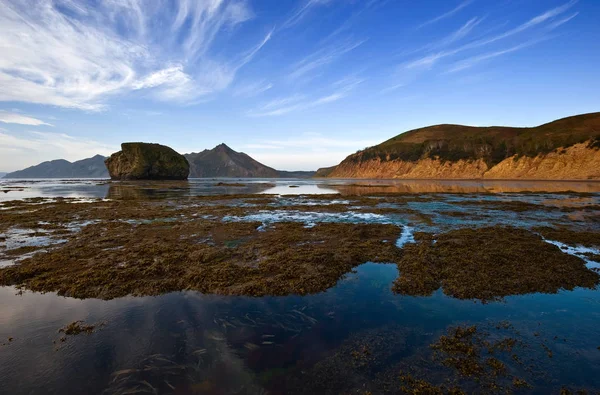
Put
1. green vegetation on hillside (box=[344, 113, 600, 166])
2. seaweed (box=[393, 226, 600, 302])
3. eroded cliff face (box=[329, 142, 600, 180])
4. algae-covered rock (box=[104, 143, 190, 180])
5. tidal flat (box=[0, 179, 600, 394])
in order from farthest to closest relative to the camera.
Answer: algae-covered rock (box=[104, 143, 190, 180]), green vegetation on hillside (box=[344, 113, 600, 166]), eroded cliff face (box=[329, 142, 600, 180]), seaweed (box=[393, 226, 600, 302]), tidal flat (box=[0, 179, 600, 394])

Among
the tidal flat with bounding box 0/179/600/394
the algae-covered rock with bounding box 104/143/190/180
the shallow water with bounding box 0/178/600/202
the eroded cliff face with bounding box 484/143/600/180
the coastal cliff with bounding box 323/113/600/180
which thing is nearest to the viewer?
the tidal flat with bounding box 0/179/600/394

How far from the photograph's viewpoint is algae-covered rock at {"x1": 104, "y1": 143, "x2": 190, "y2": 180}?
127m

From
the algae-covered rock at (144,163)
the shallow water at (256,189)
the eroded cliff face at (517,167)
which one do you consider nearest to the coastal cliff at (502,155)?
the eroded cliff face at (517,167)

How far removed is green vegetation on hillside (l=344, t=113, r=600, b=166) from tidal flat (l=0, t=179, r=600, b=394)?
118938mm

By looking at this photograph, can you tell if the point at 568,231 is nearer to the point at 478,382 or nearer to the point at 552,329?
the point at 552,329

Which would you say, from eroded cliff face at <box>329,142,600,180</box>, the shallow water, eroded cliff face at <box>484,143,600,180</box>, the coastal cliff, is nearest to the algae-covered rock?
the shallow water

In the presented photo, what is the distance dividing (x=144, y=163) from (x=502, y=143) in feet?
560

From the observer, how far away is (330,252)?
45.3 feet

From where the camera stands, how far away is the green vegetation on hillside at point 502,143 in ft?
340

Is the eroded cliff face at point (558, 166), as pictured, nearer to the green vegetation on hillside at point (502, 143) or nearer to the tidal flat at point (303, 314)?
the green vegetation on hillside at point (502, 143)

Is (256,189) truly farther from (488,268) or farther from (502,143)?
(502,143)

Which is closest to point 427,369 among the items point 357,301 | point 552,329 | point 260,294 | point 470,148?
point 357,301

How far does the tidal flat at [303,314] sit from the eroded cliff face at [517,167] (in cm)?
10587

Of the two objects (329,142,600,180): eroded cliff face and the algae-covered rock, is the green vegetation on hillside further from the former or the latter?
the algae-covered rock
